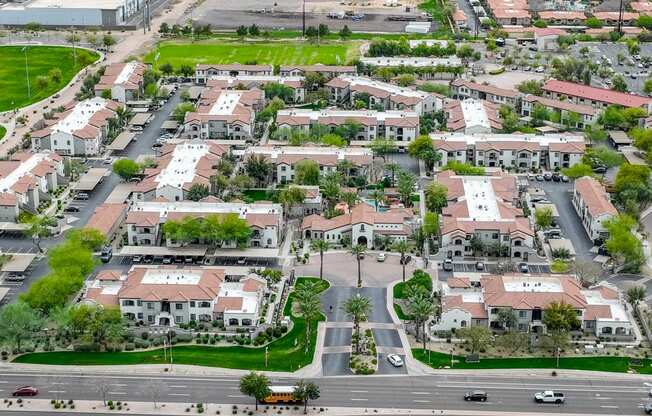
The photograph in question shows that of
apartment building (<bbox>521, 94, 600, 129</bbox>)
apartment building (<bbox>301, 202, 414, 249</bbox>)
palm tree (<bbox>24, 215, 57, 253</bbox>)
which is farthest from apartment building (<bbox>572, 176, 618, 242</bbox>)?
palm tree (<bbox>24, 215, 57, 253</bbox>)

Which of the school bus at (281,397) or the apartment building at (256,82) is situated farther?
the apartment building at (256,82)

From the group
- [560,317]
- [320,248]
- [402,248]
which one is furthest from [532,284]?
[320,248]

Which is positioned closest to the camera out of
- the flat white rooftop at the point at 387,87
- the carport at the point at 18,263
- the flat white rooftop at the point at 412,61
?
the carport at the point at 18,263

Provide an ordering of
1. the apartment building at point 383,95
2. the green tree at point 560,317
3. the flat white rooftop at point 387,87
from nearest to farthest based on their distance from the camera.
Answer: the green tree at point 560,317 < the apartment building at point 383,95 < the flat white rooftop at point 387,87

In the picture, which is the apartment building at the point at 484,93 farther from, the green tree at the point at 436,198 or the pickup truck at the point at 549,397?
the pickup truck at the point at 549,397

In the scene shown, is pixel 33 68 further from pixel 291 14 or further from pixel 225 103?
pixel 291 14

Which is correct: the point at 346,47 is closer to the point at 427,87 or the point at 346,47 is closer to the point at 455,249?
the point at 427,87

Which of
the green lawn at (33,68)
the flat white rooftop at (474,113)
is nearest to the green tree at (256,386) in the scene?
the flat white rooftop at (474,113)
